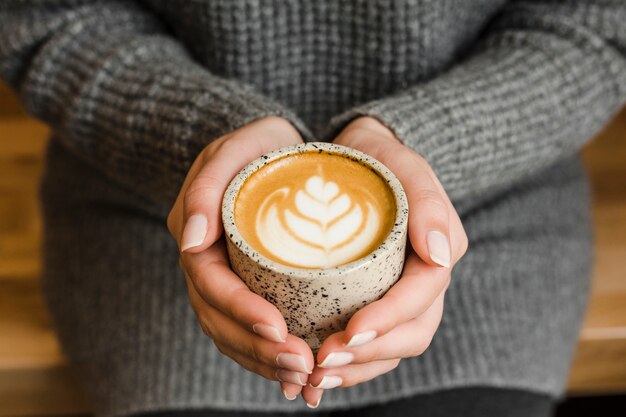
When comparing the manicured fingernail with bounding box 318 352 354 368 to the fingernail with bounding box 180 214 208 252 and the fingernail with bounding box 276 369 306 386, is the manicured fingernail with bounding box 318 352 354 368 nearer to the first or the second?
the fingernail with bounding box 276 369 306 386

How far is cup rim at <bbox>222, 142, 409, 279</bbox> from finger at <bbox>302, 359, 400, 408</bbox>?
0.36 ft

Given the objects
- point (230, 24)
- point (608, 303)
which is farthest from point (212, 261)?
point (608, 303)

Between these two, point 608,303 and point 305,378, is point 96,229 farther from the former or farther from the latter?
point 608,303

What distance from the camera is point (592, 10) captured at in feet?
2.89

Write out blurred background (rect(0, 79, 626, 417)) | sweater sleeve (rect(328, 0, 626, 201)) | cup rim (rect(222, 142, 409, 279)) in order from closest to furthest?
cup rim (rect(222, 142, 409, 279))
sweater sleeve (rect(328, 0, 626, 201))
blurred background (rect(0, 79, 626, 417))

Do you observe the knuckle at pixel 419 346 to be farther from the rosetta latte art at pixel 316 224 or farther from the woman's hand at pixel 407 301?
the rosetta latte art at pixel 316 224

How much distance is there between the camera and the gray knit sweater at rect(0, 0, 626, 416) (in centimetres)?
82

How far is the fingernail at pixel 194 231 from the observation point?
58cm

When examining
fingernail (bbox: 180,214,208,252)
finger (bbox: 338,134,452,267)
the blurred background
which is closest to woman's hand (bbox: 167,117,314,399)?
fingernail (bbox: 180,214,208,252)

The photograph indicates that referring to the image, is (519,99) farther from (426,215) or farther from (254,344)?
(254,344)

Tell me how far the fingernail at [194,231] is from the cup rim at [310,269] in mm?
20

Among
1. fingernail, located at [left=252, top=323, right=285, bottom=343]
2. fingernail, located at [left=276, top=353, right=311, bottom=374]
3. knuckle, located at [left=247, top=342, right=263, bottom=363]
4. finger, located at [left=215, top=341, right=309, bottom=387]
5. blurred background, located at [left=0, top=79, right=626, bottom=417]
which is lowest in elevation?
blurred background, located at [left=0, top=79, right=626, bottom=417]

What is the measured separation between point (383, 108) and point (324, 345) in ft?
0.93

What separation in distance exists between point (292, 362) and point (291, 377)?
30 millimetres
